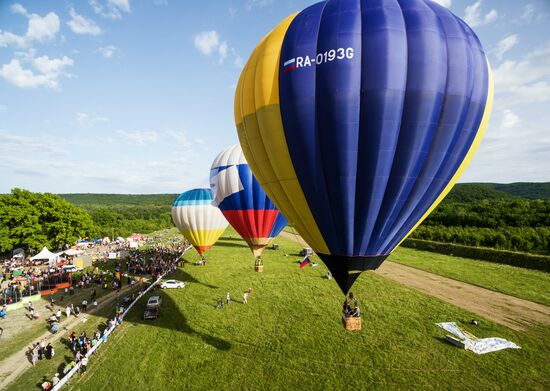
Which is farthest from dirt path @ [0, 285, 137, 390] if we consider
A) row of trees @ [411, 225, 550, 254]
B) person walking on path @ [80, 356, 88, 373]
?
row of trees @ [411, 225, 550, 254]

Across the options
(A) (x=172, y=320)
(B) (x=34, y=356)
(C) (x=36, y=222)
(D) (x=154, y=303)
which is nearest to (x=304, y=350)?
(A) (x=172, y=320)

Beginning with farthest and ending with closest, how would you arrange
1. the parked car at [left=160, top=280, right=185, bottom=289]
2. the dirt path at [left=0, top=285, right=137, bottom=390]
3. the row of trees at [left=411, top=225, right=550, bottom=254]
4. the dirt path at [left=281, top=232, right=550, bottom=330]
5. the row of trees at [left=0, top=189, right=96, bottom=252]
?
the row of trees at [left=0, top=189, right=96, bottom=252]
the row of trees at [left=411, top=225, right=550, bottom=254]
the parked car at [left=160, top=280, right=185, bottom=289]
the dirt path at [left=281, top=232, right=550, bottom=330]
the dirt path at [left=0, top=285, right=137, bottom=390]

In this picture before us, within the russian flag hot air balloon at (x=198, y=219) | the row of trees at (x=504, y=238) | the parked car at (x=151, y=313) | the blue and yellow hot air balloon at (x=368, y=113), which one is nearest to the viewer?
the blue and yellow hot air balloon at (x=368, y=113)

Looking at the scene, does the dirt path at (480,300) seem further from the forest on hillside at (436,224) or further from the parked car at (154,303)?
the forest on hillside at (436,224)

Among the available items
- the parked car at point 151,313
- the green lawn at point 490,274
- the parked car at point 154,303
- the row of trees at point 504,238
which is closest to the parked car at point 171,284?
the parked car at point 154,303

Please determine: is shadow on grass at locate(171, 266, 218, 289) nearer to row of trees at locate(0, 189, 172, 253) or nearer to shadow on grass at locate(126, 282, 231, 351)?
shadow on grass at locate(126, 282, 231, 351)

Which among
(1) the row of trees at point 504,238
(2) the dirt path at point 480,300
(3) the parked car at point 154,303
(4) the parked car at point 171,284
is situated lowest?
(2) the dirt path at point 480,300

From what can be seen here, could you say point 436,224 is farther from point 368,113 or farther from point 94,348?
point 94,348

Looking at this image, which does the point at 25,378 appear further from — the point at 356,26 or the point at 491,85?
the point at 491,85
